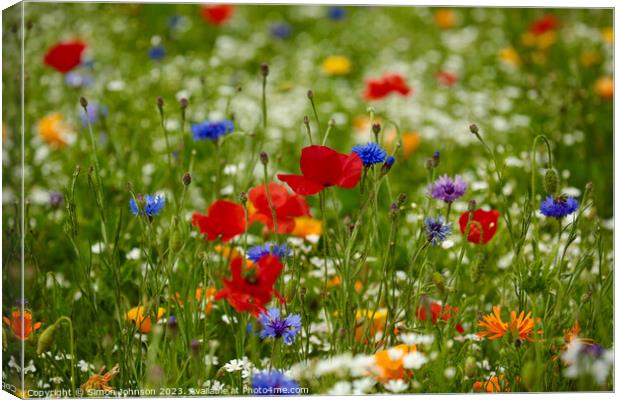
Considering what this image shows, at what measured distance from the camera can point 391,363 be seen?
1434 millimetres

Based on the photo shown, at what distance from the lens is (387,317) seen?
158 centimetres

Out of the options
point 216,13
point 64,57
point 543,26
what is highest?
point 216,13

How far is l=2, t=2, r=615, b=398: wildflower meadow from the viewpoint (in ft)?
4.96

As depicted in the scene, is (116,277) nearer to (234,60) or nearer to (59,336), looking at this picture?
→ (59,336)

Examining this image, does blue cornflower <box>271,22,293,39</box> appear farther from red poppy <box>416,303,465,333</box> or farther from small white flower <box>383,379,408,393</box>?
small white flower <box>383,379,408,393</box>

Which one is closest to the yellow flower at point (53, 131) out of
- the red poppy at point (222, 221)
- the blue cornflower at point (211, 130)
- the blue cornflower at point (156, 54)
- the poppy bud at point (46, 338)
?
the blue cornflower at point (156, 54)

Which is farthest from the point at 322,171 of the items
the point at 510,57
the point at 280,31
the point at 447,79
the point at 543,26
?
the point at 280,31

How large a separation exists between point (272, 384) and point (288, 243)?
245 mm

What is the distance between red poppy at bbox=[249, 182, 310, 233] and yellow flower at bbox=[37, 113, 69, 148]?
3.09 ft

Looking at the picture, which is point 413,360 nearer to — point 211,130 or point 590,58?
point 211,130

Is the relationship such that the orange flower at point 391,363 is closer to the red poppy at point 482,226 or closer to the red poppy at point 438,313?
the red poppy at point 438,313

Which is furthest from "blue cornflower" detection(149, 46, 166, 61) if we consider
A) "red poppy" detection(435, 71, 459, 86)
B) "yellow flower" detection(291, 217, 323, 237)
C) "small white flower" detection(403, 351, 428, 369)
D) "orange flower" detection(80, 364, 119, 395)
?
"small white flower" detection(403, 351, 428, 369)

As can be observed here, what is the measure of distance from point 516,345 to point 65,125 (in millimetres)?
1394

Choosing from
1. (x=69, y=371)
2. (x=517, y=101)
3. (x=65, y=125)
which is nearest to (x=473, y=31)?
(x=517, y=101)
